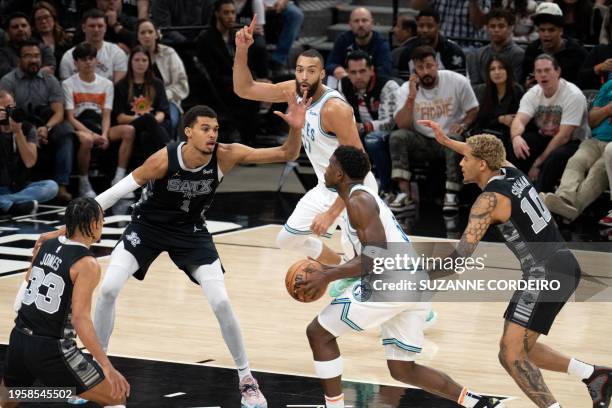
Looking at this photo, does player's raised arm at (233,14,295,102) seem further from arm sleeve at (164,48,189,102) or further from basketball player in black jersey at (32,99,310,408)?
arm sleeve at (164,48,189,102)

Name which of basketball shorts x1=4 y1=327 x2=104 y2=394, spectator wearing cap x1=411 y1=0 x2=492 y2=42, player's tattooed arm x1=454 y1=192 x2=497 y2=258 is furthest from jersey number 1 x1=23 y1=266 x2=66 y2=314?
spectator wearing cap x1=411 y1=0 x2=492 y2=42

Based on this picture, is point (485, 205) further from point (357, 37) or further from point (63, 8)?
point (63, 8)

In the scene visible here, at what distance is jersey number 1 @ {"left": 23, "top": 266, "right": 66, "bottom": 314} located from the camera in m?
6.03

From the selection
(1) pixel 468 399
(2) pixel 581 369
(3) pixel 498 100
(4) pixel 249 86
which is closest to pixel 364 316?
(1) pixel 468 399

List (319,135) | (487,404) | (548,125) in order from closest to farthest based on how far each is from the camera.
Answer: (487,404) → (319,135) → (548,125)

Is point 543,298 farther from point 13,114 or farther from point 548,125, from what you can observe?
point 13,114

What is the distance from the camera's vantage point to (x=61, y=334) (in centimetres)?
604

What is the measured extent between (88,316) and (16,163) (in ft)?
24.3

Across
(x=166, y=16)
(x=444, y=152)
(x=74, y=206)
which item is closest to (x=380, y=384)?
(x=74, y=206)

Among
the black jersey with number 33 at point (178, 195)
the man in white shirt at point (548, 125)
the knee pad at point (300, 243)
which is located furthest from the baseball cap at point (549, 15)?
the black jersey with number 33 at point (178, 195)

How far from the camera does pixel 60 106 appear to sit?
1372 centimetres

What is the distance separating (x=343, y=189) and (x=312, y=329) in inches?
29.2

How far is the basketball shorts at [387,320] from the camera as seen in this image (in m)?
6.48

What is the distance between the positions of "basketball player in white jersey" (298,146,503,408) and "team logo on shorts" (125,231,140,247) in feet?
4.34
